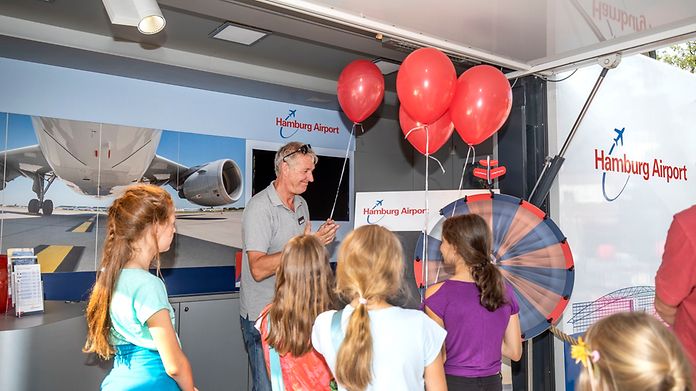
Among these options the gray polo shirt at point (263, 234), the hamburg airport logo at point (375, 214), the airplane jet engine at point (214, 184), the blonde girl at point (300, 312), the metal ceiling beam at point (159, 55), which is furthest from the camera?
the airplane jet engine at point (214, 184)

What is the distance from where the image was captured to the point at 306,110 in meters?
4.62

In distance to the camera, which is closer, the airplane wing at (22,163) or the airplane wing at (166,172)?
the airplane wing at (22,163)

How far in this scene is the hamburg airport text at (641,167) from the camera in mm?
3621

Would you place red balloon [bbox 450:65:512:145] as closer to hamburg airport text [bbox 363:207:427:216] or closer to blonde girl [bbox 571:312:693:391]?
hamburg airport text [bbox 363:207:427:216]

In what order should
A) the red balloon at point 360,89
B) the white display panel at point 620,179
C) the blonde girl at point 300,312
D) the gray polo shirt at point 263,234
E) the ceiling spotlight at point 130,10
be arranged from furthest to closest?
the white display panel at point 620,179 < the red balloon at point 360,89 < the gray polo shirt at point 263,234 < the ceiling spotlight at point 130,10 < the blonde girl at point 300,312

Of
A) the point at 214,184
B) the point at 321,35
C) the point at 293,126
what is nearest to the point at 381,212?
the point at 321,35

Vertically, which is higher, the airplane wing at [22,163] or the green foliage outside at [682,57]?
the green foliage outside at [682,57]

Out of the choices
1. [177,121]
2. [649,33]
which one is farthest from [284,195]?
[649,33]

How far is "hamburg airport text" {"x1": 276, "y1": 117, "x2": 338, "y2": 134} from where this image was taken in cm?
446

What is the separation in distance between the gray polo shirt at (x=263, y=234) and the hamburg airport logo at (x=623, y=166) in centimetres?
218

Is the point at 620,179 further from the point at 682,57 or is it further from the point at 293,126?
the point at 682,57

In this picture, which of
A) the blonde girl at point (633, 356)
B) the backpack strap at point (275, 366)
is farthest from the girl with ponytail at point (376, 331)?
the blonde girl at point (633, 356)

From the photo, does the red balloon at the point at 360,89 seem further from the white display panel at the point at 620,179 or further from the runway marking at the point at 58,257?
the runway marking at the point at 58,257

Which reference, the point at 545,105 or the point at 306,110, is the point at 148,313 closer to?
the point at 545,105
